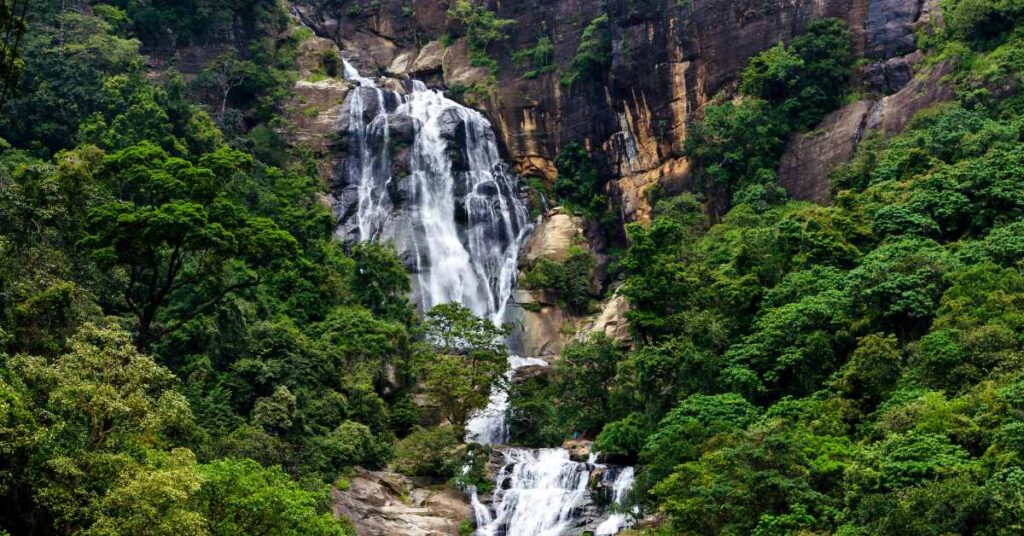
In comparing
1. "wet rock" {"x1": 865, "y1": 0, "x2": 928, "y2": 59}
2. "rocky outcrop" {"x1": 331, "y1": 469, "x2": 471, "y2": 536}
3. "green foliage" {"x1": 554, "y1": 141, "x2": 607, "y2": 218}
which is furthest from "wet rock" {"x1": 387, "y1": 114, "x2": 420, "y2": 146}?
"rocky outcrop" {"x1": 331, "y1": 469, "x2": 471, "y2": 536}

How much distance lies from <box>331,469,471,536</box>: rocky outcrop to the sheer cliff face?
20.0m

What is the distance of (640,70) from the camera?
5194 centimetres

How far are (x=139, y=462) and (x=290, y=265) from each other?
62.3 ft

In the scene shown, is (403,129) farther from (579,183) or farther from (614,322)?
(614,322)

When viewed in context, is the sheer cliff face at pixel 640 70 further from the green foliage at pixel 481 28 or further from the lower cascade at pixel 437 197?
the lower cascade at pixel 437 197

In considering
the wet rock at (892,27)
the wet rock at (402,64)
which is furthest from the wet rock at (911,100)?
the wet rock at (402,64)

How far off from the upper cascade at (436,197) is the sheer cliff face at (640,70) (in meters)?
2.20

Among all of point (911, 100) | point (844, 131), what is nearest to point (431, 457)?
point (844, 131)

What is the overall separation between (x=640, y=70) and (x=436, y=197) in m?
10.6

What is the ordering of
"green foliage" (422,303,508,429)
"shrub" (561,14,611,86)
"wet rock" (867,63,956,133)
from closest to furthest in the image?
"green foliage" (422,303,508,429)
"wet rock" (867,63,956,133)
"shrub" (561,14,611,86)

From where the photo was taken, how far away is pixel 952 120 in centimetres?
4012

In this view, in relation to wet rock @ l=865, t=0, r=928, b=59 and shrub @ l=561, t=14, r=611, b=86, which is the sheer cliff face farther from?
shrub @ l=561, t=14, r=611, b=86

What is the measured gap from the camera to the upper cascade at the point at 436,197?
50.8m

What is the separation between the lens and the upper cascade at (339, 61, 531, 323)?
50.8m
